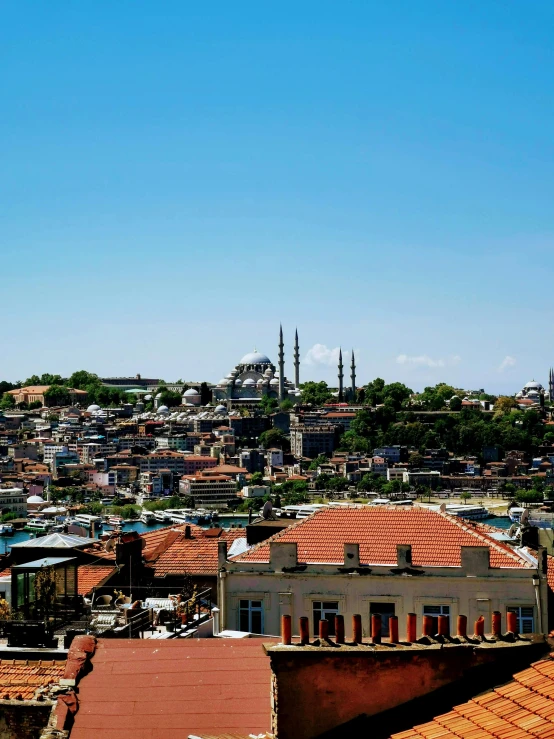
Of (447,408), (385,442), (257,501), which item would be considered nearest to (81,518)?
(257,501)

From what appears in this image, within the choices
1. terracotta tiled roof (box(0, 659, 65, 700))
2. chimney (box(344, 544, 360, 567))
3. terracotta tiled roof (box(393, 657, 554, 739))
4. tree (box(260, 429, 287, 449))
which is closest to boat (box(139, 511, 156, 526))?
tree (box(260, 429, 287, 449))

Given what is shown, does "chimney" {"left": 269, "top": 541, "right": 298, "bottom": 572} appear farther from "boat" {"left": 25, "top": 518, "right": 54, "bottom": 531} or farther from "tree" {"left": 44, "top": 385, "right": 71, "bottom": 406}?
"tree" {"left": 44, "top": 385, "right": 71, "bottom": 406}

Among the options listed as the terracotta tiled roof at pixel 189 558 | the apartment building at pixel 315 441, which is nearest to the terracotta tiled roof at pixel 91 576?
the terracotta tiled roof at pixel 189 558

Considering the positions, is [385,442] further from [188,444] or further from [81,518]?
[81,518]

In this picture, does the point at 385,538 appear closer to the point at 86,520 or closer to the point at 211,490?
the point at 86,520

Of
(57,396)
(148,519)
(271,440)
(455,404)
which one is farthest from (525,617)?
(57,396)

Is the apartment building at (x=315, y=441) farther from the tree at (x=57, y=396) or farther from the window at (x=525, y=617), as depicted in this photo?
the window at (x=525, y=617)

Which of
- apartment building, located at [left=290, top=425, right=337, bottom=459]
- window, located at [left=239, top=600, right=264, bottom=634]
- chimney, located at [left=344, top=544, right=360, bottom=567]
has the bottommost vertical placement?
window, located at [left=239, top=600, right=264, bottom=634]
